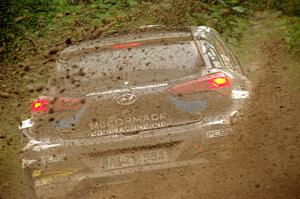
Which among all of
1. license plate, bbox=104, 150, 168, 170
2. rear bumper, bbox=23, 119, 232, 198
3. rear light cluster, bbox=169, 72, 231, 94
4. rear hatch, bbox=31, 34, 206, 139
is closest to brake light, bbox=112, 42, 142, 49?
A: rear hatch, bbox=31, 34, 206, 139

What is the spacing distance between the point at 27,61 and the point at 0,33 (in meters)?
2.20

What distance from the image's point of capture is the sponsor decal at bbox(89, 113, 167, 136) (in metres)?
5.21

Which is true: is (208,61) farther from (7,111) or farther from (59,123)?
(7,111)

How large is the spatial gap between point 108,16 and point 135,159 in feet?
37.3

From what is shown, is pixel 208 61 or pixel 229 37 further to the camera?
pixel 229 37

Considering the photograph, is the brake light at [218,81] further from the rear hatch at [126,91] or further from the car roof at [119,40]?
the car roof at [119,40]

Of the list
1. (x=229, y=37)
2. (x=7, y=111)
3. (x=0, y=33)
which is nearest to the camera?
(x=7, y=111)

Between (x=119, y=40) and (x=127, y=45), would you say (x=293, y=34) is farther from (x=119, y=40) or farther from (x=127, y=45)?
(x=127, y=45)

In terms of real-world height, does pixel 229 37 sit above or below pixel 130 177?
below

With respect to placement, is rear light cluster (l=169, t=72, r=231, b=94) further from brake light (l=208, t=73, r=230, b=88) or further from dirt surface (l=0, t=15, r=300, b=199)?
dirt surface (l=0, t=15, r=300, b=199)

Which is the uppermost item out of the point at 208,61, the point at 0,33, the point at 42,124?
the point at 208,61

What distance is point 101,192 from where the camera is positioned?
17.0ft

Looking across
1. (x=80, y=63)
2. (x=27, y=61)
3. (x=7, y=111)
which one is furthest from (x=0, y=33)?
(x=80, y=63)

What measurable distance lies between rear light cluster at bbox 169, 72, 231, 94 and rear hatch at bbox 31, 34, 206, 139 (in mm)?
49
